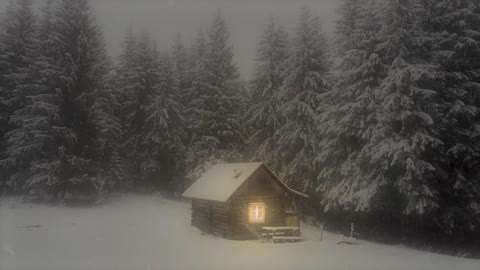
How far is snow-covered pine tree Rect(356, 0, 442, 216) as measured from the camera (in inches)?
870

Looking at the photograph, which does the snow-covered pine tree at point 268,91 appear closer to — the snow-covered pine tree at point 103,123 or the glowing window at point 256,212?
the glowing window at point 256,212

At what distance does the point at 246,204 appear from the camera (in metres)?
24.1

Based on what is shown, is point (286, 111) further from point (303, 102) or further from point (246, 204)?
point (246, 204)

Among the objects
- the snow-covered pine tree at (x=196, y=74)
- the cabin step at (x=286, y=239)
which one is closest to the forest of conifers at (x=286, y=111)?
the snow-covered pine tree at (x=196, y=74)

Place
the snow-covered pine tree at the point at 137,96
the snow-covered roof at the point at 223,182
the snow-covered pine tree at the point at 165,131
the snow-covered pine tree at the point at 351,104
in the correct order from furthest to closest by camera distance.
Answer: the snow-covered pine tree at the point at 137,96 < the snow-covered pine tree at the point at 165,131 < the snow-covered pine tree at the point at 351,104 < the snow-covered roof at the point at 223,182

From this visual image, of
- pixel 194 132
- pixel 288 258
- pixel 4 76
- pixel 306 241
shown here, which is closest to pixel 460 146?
pixel 306 241

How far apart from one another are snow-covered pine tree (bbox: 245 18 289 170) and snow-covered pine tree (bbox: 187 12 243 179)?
1.83m

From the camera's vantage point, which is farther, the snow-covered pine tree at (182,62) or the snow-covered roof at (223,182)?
the snow-covered pine tree at (182,62)

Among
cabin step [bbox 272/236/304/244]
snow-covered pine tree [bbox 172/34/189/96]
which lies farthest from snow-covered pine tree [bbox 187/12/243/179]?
cabin step [bbox 272/236/304/244]

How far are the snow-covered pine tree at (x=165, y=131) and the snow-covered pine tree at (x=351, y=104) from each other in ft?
51.2

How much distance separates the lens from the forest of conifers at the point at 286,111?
76.6 ft

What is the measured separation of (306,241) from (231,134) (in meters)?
14.3

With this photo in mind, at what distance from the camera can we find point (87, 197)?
34688 millimetres

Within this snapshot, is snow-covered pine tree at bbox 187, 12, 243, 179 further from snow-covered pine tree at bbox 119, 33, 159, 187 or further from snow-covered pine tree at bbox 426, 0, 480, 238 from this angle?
snow-covered pine tree at bbox 426, 0, 480, 238
